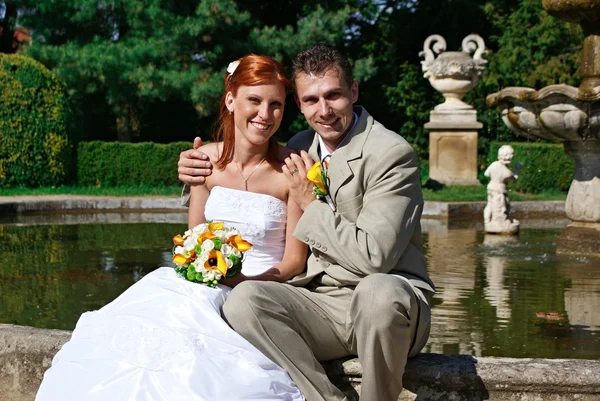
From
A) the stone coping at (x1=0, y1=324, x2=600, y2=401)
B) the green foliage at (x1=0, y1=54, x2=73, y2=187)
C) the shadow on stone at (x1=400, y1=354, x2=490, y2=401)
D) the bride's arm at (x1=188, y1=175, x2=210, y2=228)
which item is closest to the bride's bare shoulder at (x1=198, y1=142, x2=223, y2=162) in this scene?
the bride's arm at (x1=188, y1=175, x2=210, y2=228)

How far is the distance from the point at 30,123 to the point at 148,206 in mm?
4191

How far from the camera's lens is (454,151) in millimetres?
17578

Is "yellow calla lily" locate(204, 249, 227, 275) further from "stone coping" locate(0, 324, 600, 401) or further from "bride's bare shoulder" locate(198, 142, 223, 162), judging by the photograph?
"bride's bare shoulder" locate(198, 142, 223, 162)

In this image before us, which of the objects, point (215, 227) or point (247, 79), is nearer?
point (215, 227)

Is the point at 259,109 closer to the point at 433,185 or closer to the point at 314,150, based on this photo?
the point at 314,150

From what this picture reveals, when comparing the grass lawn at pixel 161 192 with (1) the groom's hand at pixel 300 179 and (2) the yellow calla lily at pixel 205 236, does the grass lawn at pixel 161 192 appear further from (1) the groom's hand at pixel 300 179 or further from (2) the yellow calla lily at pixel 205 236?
(2) the yellow calla lily at pixel 205 236

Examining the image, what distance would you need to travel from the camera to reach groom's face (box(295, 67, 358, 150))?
3.62 meters

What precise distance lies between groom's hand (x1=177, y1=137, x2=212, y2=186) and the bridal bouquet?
549mm

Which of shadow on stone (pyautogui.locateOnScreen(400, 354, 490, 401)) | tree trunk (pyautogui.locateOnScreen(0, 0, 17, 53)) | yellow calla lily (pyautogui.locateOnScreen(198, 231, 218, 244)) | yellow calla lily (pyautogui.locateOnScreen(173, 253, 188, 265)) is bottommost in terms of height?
shadow on stone (pyautogui.locateOnScreen(400, 354, 490, 401))

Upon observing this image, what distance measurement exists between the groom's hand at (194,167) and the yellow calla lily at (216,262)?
701mm

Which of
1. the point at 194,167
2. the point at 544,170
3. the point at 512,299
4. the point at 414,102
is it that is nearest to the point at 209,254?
the point at 194,167

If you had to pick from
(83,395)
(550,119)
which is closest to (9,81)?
(550,119)

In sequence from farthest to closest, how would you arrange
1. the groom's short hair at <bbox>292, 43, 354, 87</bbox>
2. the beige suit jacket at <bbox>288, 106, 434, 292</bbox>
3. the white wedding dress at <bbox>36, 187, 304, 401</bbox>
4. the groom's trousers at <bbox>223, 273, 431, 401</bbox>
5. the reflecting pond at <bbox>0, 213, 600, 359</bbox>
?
1. the reflecting pond at <bbox>0, 213, 600, 359</bbox>
2. the groom's short hair at <bbox>292, 43, 354, 87</bbox>
3. the beige suit jacket at <bbox>288, 106, 434, 292</bbox>
4. the groom's trousers at <bbox>223, 273, 431, 401</bbox>
5. the white wedding dress at <bbox>36, 187, 304, 401</bbox>

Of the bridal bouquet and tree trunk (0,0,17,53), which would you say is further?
tree trunk (0,0,17,53)
